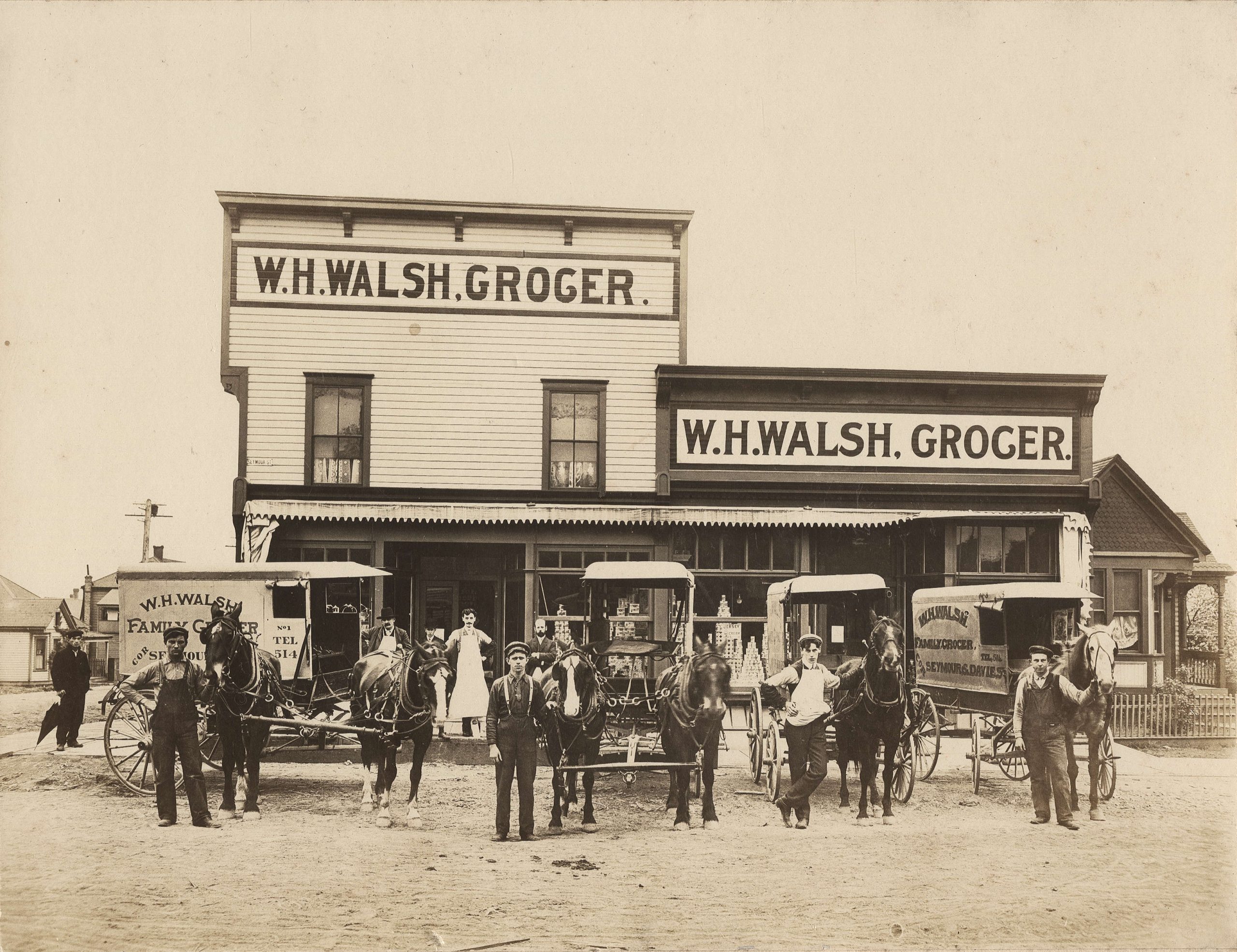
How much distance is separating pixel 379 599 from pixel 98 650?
5.56 metres

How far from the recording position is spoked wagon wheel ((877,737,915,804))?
8.70 meters

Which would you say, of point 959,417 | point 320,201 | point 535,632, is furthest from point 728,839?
point 320,201

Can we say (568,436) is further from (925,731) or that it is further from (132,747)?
(132,747)

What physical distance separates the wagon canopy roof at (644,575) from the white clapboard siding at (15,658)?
596cm

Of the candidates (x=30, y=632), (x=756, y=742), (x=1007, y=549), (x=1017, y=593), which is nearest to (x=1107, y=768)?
(x=1017, y=593)

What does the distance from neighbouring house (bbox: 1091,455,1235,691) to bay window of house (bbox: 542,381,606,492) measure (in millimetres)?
7093

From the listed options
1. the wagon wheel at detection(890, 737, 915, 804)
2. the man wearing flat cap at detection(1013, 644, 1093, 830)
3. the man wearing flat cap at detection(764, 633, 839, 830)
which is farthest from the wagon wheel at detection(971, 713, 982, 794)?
the man wearing flat cap at detection(764, 633, 839, 830)

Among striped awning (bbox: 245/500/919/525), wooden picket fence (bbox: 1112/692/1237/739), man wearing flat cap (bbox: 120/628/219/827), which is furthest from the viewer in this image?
striped awning (bbox: 245/500/919/525)

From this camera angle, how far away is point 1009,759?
898 centimetres

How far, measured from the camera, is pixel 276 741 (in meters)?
10.4

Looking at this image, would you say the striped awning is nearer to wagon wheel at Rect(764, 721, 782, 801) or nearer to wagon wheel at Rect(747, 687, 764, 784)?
wagon wheel at Rect(747, 687, 764, 784)

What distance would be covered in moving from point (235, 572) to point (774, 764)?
19.6ft

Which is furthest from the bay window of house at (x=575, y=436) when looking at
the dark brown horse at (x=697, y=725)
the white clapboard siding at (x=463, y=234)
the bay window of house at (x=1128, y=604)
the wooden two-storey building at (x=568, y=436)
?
the bay window of house at (x=1128, y=604)

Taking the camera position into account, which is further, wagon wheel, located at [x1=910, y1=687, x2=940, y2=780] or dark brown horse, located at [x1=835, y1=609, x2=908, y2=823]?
wagon wheel, located at [x1=910, y1=687, x2=940, y2=780]
